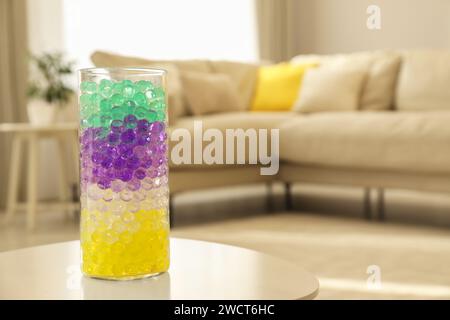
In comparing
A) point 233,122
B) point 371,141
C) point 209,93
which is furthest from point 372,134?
point 209,93

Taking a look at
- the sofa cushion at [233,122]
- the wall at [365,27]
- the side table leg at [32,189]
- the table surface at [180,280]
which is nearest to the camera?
the table surface at [180,280]

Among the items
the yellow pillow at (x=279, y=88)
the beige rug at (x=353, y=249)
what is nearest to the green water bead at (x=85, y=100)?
the beige rug at (x=353, y=249)

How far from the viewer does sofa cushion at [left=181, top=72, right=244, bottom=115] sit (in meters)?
3.88

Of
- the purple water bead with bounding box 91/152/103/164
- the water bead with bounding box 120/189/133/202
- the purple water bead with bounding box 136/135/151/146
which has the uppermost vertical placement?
the purple water bead with bounding box 136/135/151/146

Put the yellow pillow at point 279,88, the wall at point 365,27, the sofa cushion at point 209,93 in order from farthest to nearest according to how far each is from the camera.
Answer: the wall at point 365,27 < the yellow pillow at point 279,88 < the sofa cushion at point 209,93

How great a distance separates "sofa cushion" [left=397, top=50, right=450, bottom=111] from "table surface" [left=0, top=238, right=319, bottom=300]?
2.78 meters

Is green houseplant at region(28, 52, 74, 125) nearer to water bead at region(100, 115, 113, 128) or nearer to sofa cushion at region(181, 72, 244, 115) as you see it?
sofa cushion at region(181, 72, 244, 115)

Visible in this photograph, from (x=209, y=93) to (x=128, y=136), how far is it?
300cm

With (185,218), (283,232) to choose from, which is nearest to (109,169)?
(283,232)

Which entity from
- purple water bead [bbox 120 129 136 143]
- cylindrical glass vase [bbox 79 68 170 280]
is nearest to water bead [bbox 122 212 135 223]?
cylindrical glass vase [bbox 79 68 170 280]

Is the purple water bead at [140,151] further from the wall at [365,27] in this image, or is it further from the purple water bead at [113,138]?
the wall at [365,27]

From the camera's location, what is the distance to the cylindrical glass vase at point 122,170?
961 millimetres

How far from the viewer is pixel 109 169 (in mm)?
962

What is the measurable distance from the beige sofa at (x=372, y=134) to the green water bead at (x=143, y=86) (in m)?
2.25
